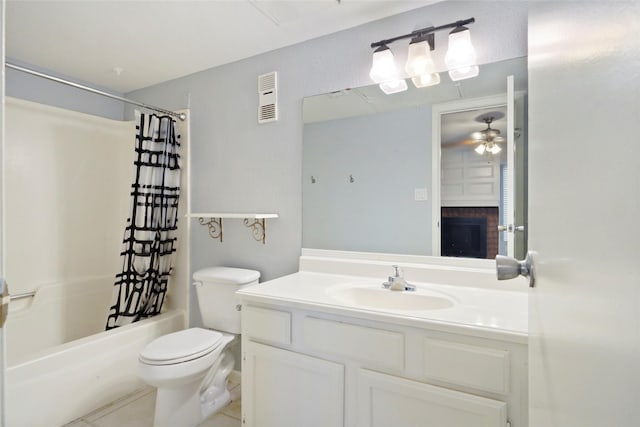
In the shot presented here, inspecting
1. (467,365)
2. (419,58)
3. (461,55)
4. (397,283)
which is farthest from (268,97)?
(467,365)

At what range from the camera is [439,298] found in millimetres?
1476

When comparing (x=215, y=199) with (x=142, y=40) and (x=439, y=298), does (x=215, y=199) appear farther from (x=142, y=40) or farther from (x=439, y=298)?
(x=439, y=298)

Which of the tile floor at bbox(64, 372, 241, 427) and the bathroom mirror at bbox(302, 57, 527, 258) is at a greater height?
the bathroom mirror at bbox(302, 57, 527, 258)

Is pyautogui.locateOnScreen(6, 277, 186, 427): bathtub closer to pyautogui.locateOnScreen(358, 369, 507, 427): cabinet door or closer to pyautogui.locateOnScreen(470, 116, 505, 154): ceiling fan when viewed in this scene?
pyautogui.locateOnScreen(358, 369, 507, 427): cabinet door

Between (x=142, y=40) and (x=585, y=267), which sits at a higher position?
(x=142, y=40)

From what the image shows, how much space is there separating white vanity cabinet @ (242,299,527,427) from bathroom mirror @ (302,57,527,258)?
0.63 metres

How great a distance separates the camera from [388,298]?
5.23 feet

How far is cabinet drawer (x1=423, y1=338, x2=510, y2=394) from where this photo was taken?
1034 mm

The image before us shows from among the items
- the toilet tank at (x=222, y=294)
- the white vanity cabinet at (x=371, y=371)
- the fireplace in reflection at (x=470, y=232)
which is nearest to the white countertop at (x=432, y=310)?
the white vanity cabinet at (x=371, y=371)

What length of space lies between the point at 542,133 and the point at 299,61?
72.0 inches

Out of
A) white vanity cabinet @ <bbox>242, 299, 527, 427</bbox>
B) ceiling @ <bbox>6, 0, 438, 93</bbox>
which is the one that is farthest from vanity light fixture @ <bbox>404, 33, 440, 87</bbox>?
white vanity cabinet @ <bbox>242, 299, 527, 427</bbox>

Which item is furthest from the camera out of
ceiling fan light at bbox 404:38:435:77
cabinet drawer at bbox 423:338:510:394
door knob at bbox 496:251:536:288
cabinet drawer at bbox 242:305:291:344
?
ceiling fan light at bbox 404:38:435:77

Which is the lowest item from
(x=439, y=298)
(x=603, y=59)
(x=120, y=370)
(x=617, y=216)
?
(x=120, y=370)

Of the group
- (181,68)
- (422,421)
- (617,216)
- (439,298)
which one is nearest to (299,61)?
(181,68)
